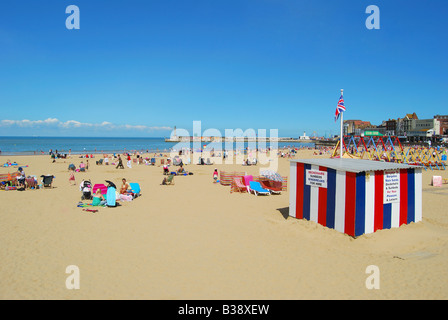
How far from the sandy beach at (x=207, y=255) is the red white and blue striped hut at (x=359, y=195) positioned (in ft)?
1.08


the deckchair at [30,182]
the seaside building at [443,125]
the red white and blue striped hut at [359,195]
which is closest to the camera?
the red white and blue striped hut at [359,195]

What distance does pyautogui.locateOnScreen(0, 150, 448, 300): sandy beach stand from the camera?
5133mm

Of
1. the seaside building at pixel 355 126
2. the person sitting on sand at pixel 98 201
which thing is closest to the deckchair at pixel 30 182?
the person sitting on sand at pixel 98 201

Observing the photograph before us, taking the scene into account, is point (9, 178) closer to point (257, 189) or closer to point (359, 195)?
point (257, 189)

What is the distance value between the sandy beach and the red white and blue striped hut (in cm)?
33

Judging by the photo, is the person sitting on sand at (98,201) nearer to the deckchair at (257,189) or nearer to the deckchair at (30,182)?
the deckchair at (30,182)

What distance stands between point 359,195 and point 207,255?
157 inches

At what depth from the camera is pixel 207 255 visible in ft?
21.8

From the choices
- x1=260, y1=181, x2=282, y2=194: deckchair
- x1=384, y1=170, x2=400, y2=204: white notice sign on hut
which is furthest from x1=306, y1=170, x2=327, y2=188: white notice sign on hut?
x1=260, y1=181, x2=282, y2=194: deckchair

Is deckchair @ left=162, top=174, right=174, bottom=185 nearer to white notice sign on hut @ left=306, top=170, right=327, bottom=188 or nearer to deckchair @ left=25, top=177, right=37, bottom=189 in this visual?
deckchair @ left=25, top=177, right=37, bottom=189

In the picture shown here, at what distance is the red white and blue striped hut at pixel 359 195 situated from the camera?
7.52 meters

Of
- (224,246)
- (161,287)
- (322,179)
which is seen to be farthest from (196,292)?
(322,179)
